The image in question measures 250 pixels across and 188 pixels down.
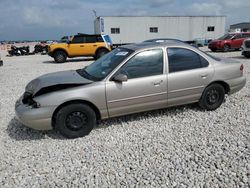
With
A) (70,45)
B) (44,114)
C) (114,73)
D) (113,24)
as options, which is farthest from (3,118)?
(113,24)

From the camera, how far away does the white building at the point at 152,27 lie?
2808 centimetres

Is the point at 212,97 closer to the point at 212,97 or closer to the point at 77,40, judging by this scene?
the point at 212,97

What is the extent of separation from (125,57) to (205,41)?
3068 cm

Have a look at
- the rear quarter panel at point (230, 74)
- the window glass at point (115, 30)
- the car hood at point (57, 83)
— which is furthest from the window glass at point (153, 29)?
the car hood at point (57, 83)

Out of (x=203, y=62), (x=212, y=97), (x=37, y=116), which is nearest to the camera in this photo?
(x=37, y=116)

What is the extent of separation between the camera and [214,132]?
401 centimetres

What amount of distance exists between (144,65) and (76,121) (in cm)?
157

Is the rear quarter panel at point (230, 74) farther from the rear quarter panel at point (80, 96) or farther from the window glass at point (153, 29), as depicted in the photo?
the window glass at point (153, 29)

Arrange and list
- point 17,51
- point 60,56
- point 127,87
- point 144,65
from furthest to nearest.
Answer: point 17,51 → point 60,56 → point 144,65 → point 127,87

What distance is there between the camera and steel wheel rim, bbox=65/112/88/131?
3.91m

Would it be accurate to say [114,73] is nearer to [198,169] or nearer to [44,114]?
[44,114]

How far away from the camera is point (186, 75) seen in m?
4.53

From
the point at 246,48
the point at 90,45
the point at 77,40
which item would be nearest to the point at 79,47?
the point at 77,40

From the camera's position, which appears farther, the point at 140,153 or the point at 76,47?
the point at 76,47
